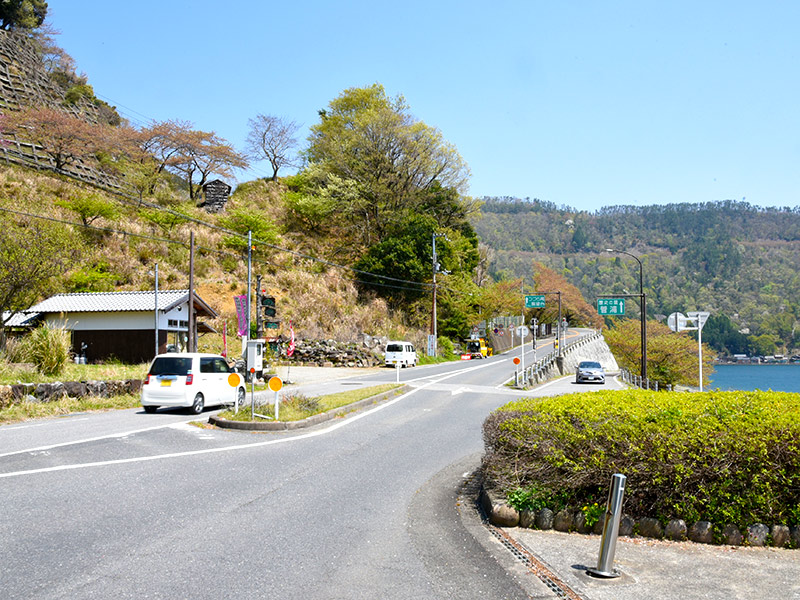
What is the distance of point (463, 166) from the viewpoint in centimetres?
6494

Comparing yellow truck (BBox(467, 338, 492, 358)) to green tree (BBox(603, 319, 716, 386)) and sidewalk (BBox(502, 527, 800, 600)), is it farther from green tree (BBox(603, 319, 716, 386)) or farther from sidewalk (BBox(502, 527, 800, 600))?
sidewalk (BBox(502, 527, 800, 600))

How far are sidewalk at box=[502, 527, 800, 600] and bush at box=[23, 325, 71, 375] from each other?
17.2 meters

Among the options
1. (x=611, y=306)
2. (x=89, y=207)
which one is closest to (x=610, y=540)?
(x=611, y=306)

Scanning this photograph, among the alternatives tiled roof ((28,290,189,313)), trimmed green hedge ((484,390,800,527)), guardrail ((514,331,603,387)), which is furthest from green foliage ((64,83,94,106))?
trimmed green hedge ((484,390,800,527))

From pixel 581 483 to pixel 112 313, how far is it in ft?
101

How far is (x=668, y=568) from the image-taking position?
5242 mm

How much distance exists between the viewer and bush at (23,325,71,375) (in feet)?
61.4

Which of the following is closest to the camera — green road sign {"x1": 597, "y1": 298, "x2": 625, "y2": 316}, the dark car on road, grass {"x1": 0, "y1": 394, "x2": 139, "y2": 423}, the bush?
grass {"x1": 0, "y1": 394, "x2": 139, "y2": 423}

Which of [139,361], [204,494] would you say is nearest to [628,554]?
[204,494]

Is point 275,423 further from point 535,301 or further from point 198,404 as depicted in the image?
point 535,301

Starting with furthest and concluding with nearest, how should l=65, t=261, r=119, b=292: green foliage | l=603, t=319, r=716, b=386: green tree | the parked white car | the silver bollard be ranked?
l=603, t=319, r=716, b=386: green tree → l=65, t=261, r=119, b=292: green foliage → the parked white car → the silver bollard

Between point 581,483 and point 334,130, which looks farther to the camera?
point 334,130

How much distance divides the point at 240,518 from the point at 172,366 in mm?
10584

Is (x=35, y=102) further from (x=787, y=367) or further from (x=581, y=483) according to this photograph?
(x=787, y=367)
